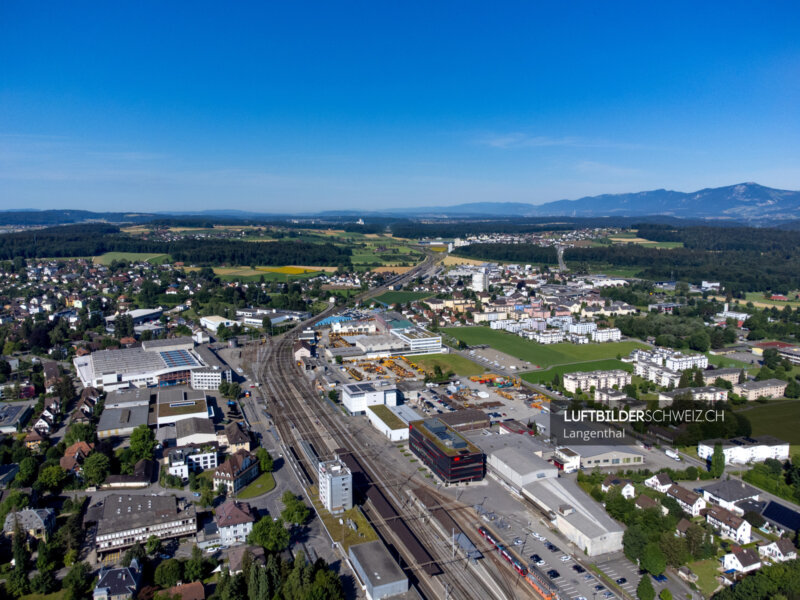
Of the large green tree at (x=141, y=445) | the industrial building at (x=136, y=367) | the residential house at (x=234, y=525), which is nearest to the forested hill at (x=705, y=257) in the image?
the industrial building at (x=136, y=367)

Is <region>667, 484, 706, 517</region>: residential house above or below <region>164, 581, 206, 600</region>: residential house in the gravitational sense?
below

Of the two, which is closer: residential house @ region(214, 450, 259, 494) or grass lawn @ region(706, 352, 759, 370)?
residential house @ region(214, 450, 259, 494)

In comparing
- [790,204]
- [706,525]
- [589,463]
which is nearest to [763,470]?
[706,525]

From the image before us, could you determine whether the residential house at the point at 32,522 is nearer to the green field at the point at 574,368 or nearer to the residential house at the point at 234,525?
the residential house at the point at 234,525

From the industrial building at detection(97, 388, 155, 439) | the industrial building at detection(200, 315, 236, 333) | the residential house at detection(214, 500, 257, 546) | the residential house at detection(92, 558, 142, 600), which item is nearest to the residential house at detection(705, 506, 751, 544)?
the residential house at detection(214, 500, 257, 546)

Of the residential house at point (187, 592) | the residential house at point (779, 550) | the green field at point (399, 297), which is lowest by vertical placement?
the residential house at point (779, 550)

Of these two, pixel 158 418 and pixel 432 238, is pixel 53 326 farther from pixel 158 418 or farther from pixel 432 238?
pixel 432 238

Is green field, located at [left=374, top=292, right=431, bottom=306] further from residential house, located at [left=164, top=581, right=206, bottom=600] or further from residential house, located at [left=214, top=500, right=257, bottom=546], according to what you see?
residential house, located at [left=164, top=581, right=206, bottom=600]
